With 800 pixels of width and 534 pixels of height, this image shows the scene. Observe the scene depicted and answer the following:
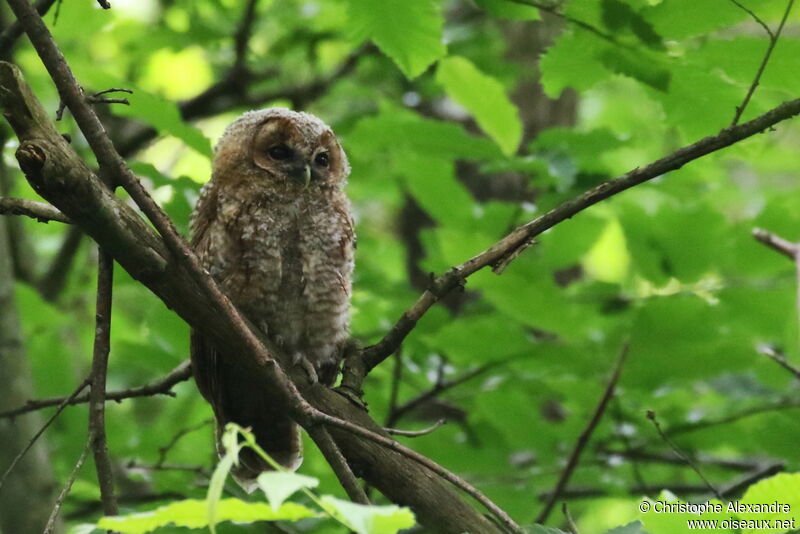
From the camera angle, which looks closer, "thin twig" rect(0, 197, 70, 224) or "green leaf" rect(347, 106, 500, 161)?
"thin twig" rect(0, 197, 70, 224)

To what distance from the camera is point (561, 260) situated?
3.73m

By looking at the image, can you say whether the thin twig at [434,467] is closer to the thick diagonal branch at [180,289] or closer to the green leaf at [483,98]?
the thick diagonal branch at [180,289]

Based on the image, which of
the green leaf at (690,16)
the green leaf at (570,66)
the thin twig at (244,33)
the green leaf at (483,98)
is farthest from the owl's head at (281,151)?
the green leaf at (690,16)

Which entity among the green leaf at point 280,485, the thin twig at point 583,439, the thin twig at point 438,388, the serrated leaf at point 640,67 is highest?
the serrated leaf at point 640,67

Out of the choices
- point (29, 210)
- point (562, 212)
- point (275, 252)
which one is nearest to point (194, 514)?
point (29, 210)

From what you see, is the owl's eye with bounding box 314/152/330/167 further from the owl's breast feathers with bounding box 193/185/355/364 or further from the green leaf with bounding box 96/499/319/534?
the green leaf with bounding box 96/499/319/534

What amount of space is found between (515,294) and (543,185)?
425 millimetres

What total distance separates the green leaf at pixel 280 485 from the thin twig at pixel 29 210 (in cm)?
105

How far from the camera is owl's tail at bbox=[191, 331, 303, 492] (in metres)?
3.08

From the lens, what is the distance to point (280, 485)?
44.8 inches

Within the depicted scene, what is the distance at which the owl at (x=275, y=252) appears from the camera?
325 centimetres

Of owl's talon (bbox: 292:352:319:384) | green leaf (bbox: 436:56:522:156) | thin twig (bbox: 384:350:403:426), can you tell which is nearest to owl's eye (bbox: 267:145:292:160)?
green leaf (bbox: 436:56:522:156)

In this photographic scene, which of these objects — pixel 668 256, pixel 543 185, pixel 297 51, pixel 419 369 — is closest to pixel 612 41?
pixel 543 185

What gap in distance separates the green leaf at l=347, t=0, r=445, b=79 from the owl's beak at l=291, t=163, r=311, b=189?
91 centimetres
